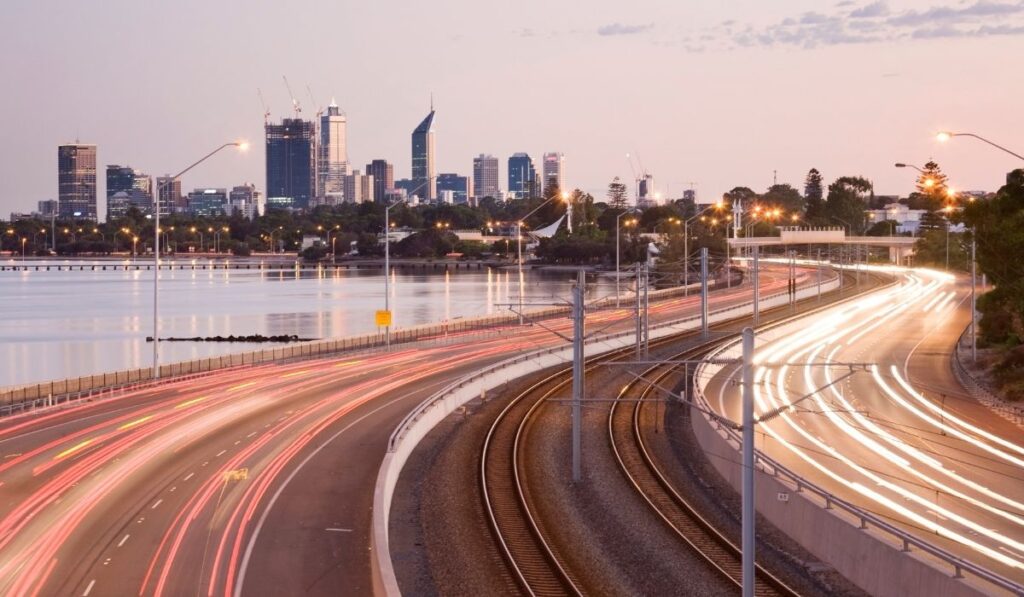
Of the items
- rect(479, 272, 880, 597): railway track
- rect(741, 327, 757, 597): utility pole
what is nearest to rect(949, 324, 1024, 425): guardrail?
rect(479, 272, 880, 597): railway track

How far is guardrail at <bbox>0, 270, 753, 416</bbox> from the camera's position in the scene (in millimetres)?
42844

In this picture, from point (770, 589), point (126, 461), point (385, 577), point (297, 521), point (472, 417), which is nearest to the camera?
point (385, 577)

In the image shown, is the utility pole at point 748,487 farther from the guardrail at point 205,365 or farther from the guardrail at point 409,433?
the guardrail at point 205,365

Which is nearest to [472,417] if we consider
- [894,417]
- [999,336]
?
[894,417]

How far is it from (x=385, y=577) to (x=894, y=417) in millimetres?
27790

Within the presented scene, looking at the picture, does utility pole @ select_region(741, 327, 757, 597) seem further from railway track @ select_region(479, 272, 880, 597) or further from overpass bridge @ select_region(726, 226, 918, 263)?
overpass bridge @ select_region(726, 226, 918, 263)

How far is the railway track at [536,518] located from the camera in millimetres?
21500

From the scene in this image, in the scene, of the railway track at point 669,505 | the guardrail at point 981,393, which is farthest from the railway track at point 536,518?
the guardrail at point 981,393

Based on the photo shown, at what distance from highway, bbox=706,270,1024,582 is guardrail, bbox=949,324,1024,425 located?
1.68 feet

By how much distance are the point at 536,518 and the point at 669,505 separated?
3607 millimetres

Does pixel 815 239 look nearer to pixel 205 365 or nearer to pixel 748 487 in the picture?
pixel 205 365

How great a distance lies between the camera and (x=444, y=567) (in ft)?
73.9

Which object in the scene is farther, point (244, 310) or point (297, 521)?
point (244, 310)

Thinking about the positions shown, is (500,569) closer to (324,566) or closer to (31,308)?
(324,566)
